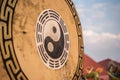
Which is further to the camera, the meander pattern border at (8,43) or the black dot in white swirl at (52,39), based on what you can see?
the black dot in white swirl at (52,39)

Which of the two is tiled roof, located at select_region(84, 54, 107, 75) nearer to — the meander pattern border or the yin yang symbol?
the yin yang symbol

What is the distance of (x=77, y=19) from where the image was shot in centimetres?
146

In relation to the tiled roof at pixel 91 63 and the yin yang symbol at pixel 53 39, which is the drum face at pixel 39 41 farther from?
the tiled roof at pixel 91 63

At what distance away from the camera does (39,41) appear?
3.49 feet

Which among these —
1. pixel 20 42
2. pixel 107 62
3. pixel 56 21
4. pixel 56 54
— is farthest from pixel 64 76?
pixel 107 62

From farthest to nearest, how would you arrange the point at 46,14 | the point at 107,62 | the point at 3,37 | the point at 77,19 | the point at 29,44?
the point at 107,62 → the point at 77,19 → the point at 46,14 → the point at 29,44 → the point at 3,37

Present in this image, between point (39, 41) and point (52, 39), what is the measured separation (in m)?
0.11

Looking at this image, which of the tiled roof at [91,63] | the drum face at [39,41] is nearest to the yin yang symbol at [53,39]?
the drum face at [39,41]

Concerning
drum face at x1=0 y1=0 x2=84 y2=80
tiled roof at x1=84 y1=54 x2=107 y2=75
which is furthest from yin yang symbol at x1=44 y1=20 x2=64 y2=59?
tiled roof at x1=84 y1=54 x2=107 y2=75

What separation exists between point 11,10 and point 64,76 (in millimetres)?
456

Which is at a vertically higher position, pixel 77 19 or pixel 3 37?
pixel 77 19

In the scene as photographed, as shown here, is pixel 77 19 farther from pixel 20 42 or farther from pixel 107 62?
pixel 107 62

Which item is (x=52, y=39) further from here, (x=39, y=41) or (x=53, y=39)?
(x=39, y=41)

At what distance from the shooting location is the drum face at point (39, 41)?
906mm
